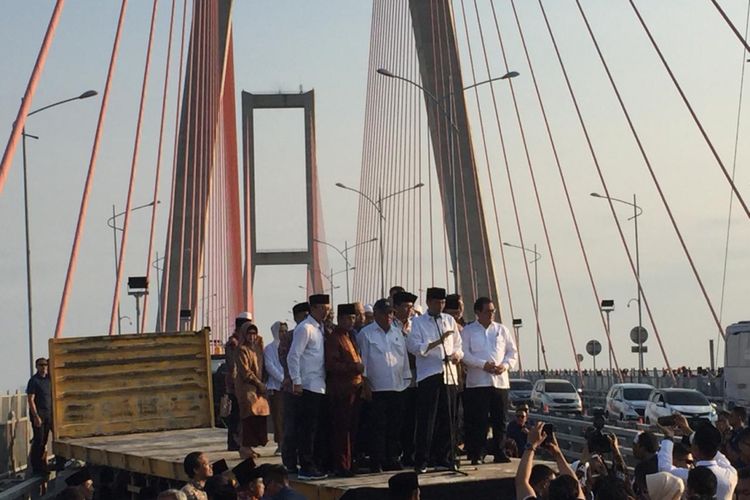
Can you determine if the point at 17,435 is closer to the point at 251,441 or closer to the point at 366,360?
the point at 251,441

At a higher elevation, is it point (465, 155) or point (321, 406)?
point (465, 155)

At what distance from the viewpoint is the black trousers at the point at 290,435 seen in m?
14.1

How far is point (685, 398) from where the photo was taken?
39281mm

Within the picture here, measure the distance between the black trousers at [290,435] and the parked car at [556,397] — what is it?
1303 inches

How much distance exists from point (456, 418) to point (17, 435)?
529 inches

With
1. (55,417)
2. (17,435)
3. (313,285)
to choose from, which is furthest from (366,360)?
(313,285)

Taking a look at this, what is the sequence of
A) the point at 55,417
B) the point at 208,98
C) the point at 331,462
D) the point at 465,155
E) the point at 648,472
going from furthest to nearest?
1. the point at 208,98
2. the point at 465,155
3. the point at 55,417
4. the point at 331,462
5. the point at 648,472

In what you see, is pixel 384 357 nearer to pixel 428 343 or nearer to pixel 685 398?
pixel 428 343

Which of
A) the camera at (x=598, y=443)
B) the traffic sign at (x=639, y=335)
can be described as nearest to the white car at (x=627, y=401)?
the traffic sign at (x=639, y=335)

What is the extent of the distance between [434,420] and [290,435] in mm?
1241

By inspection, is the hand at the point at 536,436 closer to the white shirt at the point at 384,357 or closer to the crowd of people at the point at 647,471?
the crowd of people at the point at 647,471

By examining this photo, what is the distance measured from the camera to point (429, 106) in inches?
1496

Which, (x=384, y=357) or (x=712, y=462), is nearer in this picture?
(x=712, y=462)

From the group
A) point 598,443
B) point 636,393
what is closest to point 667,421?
point 598,443
